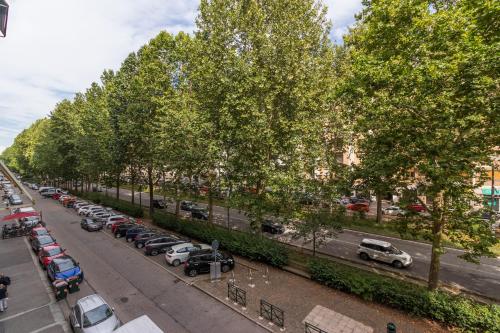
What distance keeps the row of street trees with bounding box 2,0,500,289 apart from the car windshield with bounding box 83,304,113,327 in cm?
1068

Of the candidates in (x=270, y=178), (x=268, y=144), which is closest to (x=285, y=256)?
(x=270, y=178)

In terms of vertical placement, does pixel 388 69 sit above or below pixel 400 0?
below

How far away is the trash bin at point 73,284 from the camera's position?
16078 mm

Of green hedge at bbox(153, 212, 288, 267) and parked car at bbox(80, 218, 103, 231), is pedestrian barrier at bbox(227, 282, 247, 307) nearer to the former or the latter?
green hedge at bbox(153, 212, 288, 267)

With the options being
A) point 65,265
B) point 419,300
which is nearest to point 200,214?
point 65,265

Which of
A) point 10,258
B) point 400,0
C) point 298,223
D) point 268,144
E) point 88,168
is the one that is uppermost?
point 400,0

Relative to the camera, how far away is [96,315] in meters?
12.3

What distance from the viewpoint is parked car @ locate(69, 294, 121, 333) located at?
11.8 meters

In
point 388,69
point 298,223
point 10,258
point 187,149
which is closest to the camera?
point 388,69

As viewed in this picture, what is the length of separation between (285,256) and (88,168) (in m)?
37.9

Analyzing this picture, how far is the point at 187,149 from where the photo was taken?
79.0 feet

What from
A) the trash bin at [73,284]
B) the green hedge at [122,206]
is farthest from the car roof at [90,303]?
the green hedge at [122,206]

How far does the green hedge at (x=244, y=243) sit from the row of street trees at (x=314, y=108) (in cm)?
170

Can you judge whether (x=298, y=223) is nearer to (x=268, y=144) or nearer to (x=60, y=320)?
(x=268, y=144)
